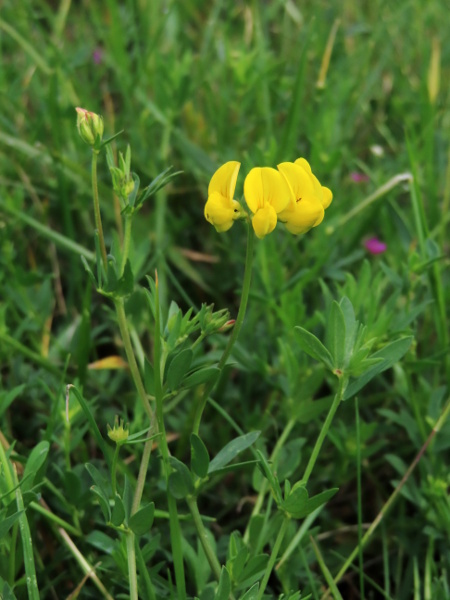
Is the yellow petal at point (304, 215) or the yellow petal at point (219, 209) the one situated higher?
the yellow petal at point (219, 209)

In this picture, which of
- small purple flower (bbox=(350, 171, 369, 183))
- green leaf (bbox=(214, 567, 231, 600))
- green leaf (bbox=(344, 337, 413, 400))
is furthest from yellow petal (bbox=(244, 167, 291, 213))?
small purple flower (bbox=(350, 171, 369, 183))

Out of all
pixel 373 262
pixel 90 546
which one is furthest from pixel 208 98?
pixel 90 546

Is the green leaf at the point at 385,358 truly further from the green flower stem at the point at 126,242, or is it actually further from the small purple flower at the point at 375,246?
the small purple flower at the point at 375,246

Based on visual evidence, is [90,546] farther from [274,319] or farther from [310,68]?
[310,68]

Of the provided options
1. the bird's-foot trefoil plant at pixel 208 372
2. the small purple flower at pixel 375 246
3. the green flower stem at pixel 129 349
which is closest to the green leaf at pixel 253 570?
the bird's-foot trefoil plant at pixel 208 372

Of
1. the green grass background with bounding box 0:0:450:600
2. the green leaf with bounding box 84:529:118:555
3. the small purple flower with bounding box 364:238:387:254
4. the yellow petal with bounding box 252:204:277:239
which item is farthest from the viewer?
the small purple flower with bounding box 364:238:387:254

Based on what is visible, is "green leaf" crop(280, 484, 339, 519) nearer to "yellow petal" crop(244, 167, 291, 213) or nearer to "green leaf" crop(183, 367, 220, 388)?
"green leaf" crop(183, 367, 220, 388)
